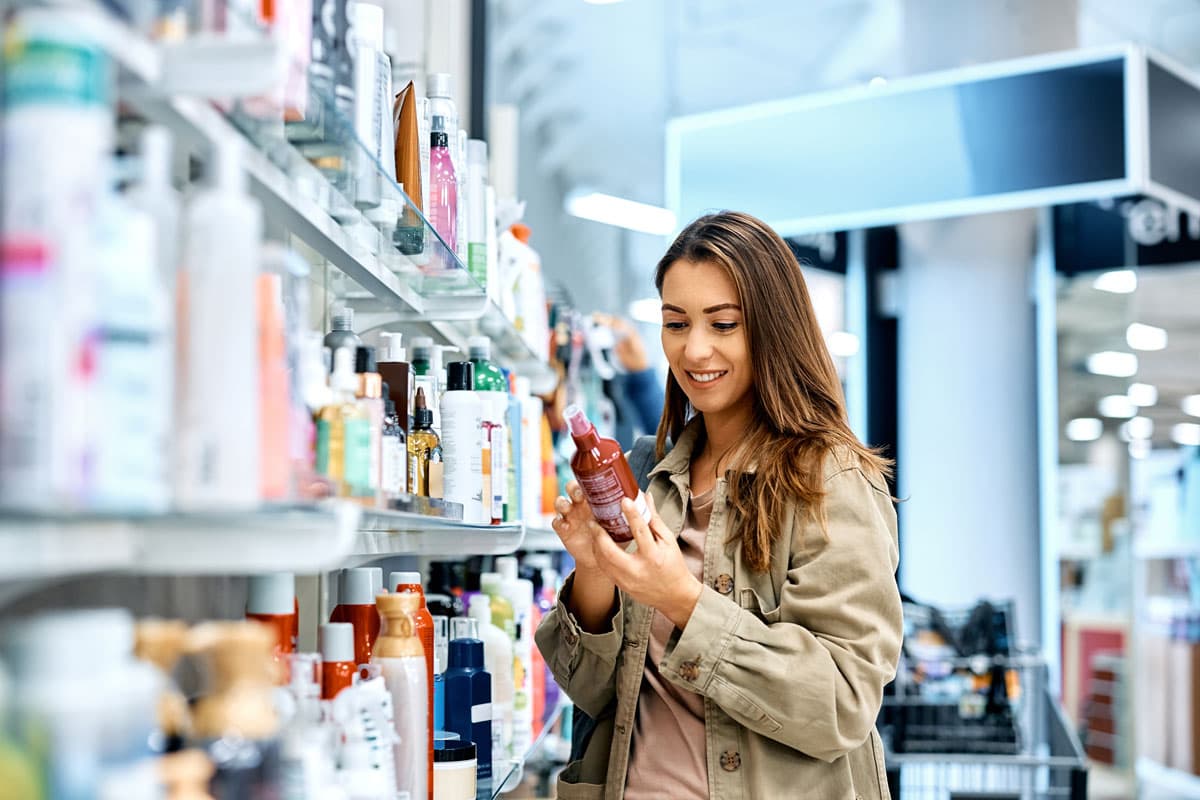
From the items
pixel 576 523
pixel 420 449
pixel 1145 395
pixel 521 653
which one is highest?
pixel 1145 395

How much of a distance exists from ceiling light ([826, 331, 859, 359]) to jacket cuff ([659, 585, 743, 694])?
16.3ft

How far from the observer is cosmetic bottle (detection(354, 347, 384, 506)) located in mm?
1463

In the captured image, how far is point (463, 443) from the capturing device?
6.89 ft

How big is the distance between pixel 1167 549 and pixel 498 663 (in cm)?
691

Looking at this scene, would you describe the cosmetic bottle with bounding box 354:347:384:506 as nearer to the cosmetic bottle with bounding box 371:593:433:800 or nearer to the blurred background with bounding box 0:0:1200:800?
the blurred background with bounding box 0:0:1200:800

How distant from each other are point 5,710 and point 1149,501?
28.3ft

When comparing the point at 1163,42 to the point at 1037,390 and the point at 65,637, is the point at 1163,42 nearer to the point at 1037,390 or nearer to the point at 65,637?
the point at 1037,390

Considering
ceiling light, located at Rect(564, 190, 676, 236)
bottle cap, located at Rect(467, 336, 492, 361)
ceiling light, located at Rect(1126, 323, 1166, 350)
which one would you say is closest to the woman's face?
bottle cap, located at Rect(467, 336, 492, 361)

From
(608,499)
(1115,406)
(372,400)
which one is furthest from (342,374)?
(1115,406)

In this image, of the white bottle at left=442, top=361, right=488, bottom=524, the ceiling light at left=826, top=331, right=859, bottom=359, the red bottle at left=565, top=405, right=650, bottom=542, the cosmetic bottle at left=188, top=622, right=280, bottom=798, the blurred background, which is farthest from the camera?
the ceiling light at left=826, top=331, right=859, bottom=359

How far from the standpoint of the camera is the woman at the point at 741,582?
1847 mm

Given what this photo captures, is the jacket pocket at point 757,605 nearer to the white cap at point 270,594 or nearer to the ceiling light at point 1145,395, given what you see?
the white cap at point 270,594

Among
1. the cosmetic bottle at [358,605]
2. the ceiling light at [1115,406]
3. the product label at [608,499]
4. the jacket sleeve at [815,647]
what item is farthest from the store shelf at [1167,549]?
the cosmetic bottle at [358,605]

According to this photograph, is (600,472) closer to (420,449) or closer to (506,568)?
(420,449)
